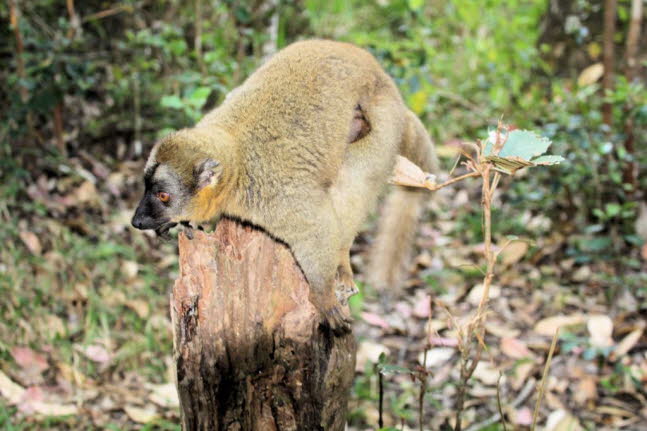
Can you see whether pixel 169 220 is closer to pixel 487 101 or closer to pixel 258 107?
pixel 258 107

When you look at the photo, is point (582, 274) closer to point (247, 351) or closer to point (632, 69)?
point (632, 69)

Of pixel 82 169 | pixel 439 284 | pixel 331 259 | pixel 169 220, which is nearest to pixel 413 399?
pixel 439 284

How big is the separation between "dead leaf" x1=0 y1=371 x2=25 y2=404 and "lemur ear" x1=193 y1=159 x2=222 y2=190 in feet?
7.07

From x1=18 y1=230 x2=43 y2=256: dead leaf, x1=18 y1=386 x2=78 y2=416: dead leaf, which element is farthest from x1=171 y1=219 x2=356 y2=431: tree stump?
x1=18 y1=230 x2=43 y2=256: dead leaf

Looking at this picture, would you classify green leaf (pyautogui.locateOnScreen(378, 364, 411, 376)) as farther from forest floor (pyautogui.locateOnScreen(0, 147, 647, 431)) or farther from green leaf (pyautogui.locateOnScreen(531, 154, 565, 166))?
green leaf (pyautogui.locateOnScreen(531, 154, 565, 166))

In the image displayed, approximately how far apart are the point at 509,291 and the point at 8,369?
436 cm

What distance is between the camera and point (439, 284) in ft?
19.5

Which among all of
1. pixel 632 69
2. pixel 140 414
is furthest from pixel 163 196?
pixel 632 69

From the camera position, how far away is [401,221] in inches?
178

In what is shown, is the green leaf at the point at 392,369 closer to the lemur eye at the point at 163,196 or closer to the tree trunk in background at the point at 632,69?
the lemur eye at the point at 163,196

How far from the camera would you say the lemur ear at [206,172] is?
10.5 ft

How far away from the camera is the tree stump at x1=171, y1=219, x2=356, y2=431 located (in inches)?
113

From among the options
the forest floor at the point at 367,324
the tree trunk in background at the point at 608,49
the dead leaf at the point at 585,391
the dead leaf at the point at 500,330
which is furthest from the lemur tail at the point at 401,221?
the tree trunk in background at the point at 608,49

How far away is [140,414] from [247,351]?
1678mm
